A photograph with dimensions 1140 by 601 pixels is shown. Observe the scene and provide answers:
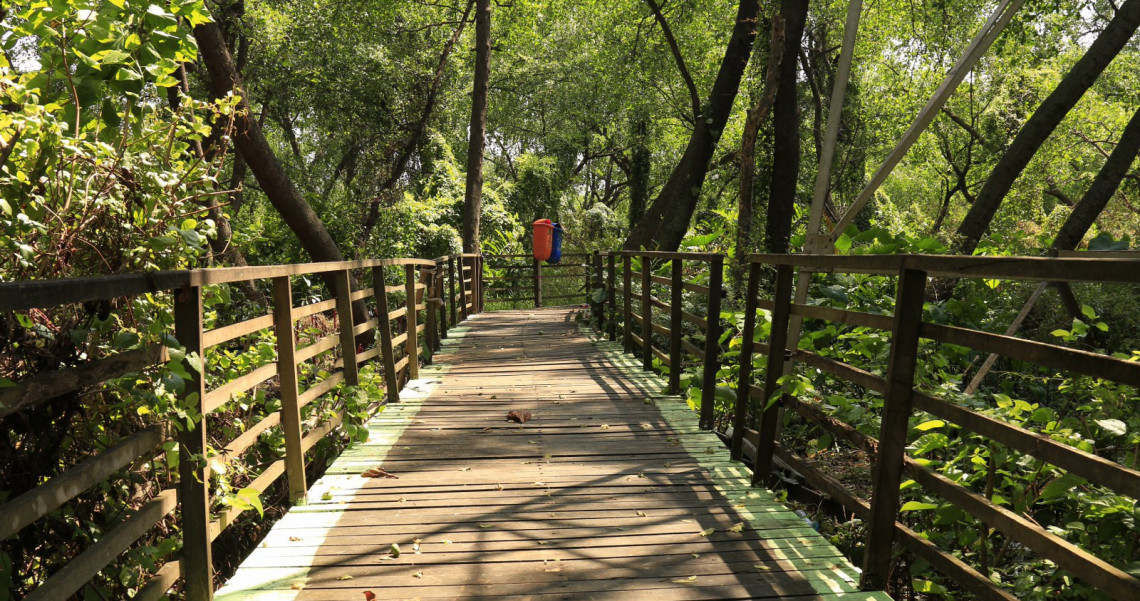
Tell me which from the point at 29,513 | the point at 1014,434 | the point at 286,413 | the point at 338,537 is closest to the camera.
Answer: the point at 29,513

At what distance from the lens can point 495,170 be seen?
34.5 meters

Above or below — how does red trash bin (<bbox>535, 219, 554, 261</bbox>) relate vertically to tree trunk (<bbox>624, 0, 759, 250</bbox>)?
below

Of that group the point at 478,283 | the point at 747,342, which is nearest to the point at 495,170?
the point at 478,283

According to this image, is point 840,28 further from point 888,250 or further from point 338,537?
point 338,537

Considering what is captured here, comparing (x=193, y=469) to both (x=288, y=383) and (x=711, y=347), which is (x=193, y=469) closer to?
(x=288, y=383)

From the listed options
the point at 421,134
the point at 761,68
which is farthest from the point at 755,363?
the point at 421,134

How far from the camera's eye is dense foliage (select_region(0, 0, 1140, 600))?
272cm

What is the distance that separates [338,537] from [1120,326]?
7.85 m

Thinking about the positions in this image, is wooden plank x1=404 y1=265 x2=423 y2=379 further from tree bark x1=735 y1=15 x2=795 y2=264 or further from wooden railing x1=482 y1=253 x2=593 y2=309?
Answer: wooden railing x1=482 y1=253 x2=593 y2=309

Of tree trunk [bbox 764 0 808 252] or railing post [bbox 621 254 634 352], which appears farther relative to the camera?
tree trunk [bbox 764 0 808 252]

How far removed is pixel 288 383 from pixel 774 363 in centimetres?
247

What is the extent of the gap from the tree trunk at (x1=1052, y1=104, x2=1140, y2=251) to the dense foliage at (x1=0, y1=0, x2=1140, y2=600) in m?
0.71

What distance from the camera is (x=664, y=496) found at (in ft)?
13.5

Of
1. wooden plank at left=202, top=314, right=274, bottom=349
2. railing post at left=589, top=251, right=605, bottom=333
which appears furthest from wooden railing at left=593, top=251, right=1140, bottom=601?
railing post at left=589, top=251, right=605, bottom=333
